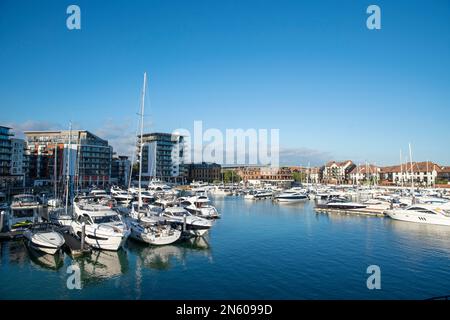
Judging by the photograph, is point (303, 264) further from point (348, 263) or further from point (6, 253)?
point (6, 253)

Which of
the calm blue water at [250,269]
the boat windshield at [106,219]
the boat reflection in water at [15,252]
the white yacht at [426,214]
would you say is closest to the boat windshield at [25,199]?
the boat reflection in water at [15,252]

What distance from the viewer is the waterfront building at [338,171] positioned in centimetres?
14888

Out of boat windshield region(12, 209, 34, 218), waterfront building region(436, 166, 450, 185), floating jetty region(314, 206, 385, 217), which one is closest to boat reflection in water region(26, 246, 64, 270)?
boat windshield region(12, 209, 34, 218)

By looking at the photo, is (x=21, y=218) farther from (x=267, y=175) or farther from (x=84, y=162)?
(x=267, y=175)

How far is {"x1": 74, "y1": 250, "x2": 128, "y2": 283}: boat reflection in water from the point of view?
65.7ft

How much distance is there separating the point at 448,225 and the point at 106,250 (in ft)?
130

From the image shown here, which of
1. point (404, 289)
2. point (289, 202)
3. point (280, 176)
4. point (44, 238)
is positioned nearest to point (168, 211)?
point (44, 238)

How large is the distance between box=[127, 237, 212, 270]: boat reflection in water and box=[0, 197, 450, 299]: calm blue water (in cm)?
7

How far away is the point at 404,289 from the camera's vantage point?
18453mm

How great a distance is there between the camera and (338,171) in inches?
5974

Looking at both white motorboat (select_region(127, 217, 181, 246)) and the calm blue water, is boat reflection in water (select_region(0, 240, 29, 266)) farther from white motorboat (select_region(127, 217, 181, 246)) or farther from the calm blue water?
white motorboat (select_region(127, 217, 181, 246))

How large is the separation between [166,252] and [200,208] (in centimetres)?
1879

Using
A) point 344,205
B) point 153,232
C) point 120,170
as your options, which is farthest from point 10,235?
point 120,170

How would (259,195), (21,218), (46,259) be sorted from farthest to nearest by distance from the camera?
(259,195) → (21,218) → (46,259)
